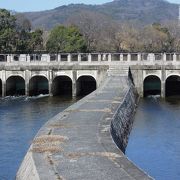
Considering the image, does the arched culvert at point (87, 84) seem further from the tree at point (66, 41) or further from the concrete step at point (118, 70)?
the tree at point (66, 41)

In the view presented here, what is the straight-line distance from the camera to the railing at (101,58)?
68.3 meters

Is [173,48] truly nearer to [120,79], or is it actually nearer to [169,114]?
[120,79]

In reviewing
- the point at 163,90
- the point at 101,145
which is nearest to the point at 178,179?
the point at 101,145

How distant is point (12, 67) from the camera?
6994 centimetres

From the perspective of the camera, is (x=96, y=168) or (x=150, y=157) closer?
(x=96, y=168)

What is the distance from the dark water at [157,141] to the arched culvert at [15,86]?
22.7 meters

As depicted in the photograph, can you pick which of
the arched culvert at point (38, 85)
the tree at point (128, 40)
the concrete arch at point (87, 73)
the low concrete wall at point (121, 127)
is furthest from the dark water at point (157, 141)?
the tree at point (128, 40)

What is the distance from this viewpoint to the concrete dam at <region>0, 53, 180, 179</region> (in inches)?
814

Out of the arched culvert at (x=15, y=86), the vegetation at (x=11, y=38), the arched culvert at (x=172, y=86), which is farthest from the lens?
the vegetation at (x=11, y=38)

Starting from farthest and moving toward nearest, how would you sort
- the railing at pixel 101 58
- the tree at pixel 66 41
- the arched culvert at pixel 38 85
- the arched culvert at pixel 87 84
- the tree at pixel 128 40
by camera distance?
the tree at pixel 128 40 → the tree at pixel 66 41 → the arched culvert at pixel 87 84 → the arched culvert at pixel 38 85 → the railing at pixel 101 58

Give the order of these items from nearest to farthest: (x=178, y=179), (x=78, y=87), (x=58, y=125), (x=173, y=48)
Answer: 1. (x=178, y=179)
2. (x=58, y=125)
3. (x=78, y=87)
4. (x=173, y=48)

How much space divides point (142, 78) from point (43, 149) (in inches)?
1762

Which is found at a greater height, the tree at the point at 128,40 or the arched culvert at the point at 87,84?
the tree at the point at 128,40

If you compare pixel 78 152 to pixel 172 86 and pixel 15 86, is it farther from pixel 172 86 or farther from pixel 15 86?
pixel 15 86
